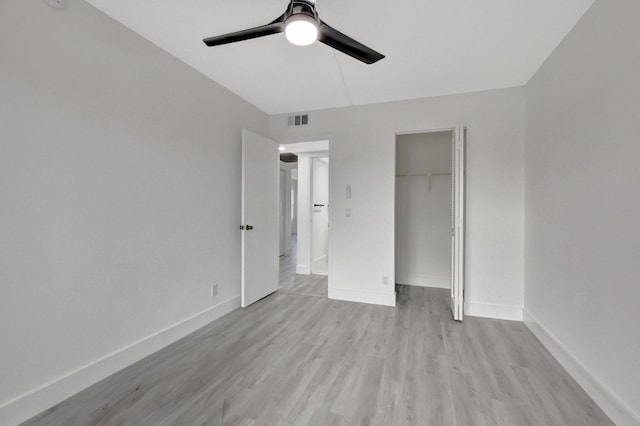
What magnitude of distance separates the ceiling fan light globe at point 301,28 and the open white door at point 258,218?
1.72m

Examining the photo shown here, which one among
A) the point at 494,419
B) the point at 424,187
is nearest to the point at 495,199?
the point at 424,187

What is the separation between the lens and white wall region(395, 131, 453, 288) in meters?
4.08

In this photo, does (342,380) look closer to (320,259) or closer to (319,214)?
(320,259)

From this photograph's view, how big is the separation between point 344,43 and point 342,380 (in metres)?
2.21

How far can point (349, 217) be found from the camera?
11.6 ft

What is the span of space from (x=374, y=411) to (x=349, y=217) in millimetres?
2237

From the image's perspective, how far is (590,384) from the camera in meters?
1.72

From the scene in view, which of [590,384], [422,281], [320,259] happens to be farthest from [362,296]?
[590,384]

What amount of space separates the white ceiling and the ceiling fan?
0.35 meters

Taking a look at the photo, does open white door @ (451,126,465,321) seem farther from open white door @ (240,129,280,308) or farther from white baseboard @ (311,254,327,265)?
white baseboard @ (311,254,327,265)

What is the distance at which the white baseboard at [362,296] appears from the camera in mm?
3350

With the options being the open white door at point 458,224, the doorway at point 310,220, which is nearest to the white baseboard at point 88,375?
the doorway at point 310,220

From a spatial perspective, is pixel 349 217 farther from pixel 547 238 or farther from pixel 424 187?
pixel 547 238

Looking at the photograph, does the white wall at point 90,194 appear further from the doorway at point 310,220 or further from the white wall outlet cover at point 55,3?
the doorway at point 310,220
